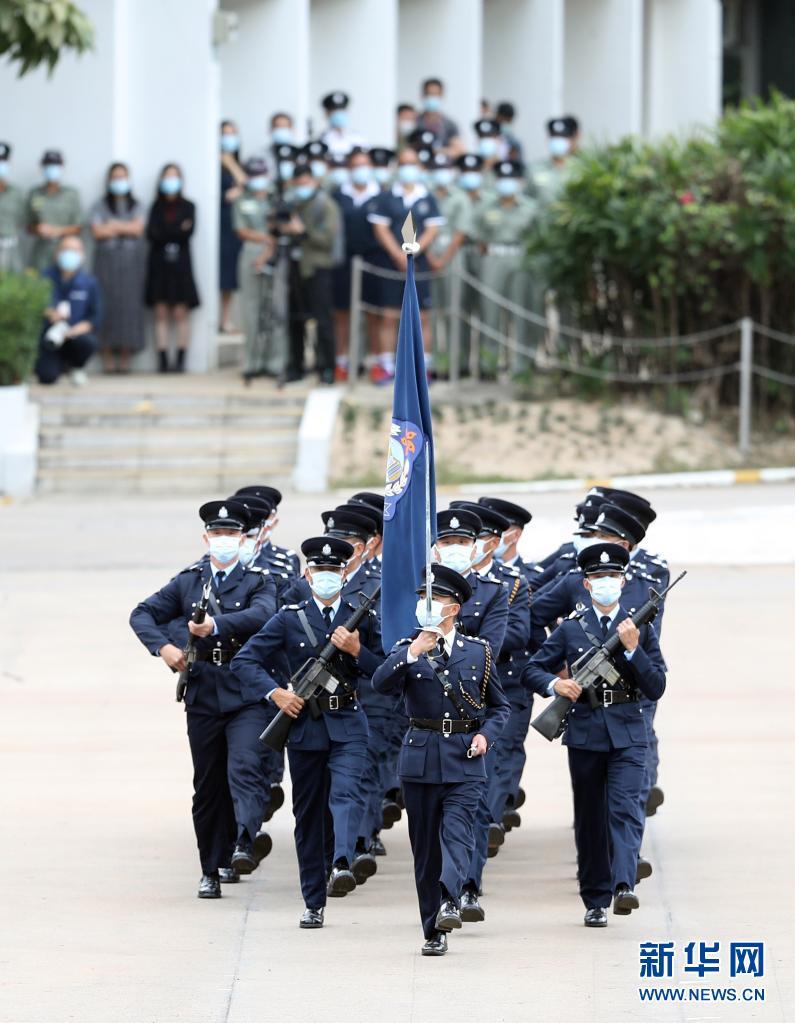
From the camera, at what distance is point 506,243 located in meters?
22.9

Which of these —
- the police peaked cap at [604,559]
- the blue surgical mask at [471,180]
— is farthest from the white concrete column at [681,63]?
the police peaked cap at [604,559]

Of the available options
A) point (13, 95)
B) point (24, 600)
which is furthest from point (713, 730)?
point (13, 95)

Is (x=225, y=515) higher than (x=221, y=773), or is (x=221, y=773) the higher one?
(x=225, y=515)

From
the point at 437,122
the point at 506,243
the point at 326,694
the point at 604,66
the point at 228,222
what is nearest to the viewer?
the point at 326,694

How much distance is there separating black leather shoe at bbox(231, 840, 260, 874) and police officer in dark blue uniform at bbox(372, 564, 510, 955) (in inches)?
52.5

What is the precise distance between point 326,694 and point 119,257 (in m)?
14.2

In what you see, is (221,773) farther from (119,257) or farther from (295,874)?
(119,257)

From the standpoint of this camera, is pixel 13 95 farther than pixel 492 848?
Yes

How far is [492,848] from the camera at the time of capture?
34.6 ft

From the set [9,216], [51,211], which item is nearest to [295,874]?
[51,211]

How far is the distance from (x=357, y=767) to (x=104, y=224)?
47.3ft

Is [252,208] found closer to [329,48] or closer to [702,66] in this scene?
[329,48]

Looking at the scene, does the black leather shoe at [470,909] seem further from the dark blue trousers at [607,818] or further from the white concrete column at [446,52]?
the white concrete column at [446,52]

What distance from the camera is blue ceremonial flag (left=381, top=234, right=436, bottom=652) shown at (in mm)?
9469
